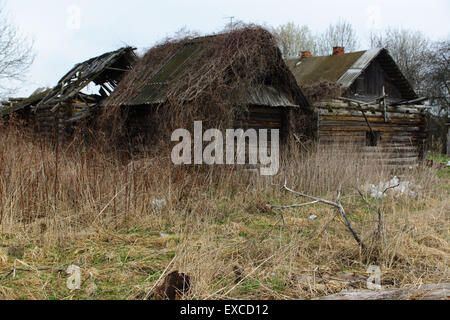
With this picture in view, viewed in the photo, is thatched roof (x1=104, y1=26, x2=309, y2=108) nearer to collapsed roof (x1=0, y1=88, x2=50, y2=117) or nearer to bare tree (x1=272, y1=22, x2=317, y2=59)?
collapsed roof (x1=0, y1=88, x2=50, y2=117)

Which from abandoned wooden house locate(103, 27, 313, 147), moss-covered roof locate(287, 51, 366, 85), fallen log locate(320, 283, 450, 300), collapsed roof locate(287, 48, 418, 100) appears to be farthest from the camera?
moss-covered roof locate(287, 51, 366, 85)

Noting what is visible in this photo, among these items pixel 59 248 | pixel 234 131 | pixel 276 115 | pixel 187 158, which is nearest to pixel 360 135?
pixel 276 115

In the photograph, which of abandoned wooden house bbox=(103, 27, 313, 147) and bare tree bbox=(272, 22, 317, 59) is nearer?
abandoned wooden house bbox=(103, 27, 313, 147)

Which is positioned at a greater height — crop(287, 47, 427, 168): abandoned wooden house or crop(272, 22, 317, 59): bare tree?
crop(272, 22, 317, 59): bare tree

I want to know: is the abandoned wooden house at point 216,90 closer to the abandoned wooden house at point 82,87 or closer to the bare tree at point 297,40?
the abandoned wooden house at point 82,87

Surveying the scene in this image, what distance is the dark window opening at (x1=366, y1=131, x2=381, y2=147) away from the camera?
16047mm

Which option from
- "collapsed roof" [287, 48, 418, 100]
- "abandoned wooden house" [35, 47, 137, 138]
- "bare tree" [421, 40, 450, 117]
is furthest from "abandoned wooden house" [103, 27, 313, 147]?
"bare tree" [421, 40, 450, 117]

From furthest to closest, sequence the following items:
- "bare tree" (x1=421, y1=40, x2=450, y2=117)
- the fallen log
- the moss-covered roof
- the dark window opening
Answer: "bare tree" (x1=421, y1=40, x2=450, y2=117) < the moss-covered roof < the dark window opening < the fallen log

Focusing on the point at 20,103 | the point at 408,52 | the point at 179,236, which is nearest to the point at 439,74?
the point at 408,52

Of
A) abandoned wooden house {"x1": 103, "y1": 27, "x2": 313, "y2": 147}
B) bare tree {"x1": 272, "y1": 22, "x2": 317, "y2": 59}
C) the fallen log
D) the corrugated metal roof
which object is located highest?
bare tree {"x1": 272, "y1": 22, "x2": 317, "y2": 59}

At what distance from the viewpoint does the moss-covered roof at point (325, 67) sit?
19.4 m

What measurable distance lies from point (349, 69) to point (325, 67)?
1.79 metres

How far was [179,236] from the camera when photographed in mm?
5203
